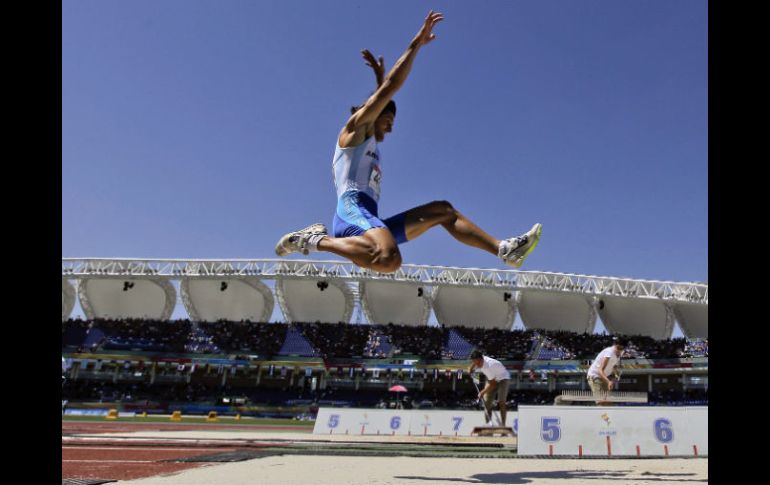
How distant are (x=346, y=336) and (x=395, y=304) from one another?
495cm

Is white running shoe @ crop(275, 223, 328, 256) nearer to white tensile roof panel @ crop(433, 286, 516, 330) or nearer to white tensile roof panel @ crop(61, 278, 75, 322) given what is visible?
white tensile roof panel @ crop(433, 286, 516, 330)

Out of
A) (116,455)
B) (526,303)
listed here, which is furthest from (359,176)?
(526,303)

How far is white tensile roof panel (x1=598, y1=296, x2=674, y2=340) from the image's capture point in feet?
143

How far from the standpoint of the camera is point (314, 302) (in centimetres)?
4603

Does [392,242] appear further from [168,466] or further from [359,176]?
[168,466]

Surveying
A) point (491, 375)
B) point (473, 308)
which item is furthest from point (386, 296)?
point (491, 375)

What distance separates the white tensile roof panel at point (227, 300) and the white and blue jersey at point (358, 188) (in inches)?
1664

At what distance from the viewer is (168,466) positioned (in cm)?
576

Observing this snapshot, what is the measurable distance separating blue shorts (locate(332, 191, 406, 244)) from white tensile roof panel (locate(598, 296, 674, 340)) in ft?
138

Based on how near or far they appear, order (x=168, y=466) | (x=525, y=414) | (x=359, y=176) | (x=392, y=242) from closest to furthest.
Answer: (x=392, y=242) < (x=359, y=176) < (x=168, y=466) < (x=525, y=414)

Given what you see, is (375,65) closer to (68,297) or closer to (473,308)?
(473,308)

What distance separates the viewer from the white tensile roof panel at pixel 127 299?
156 ft
